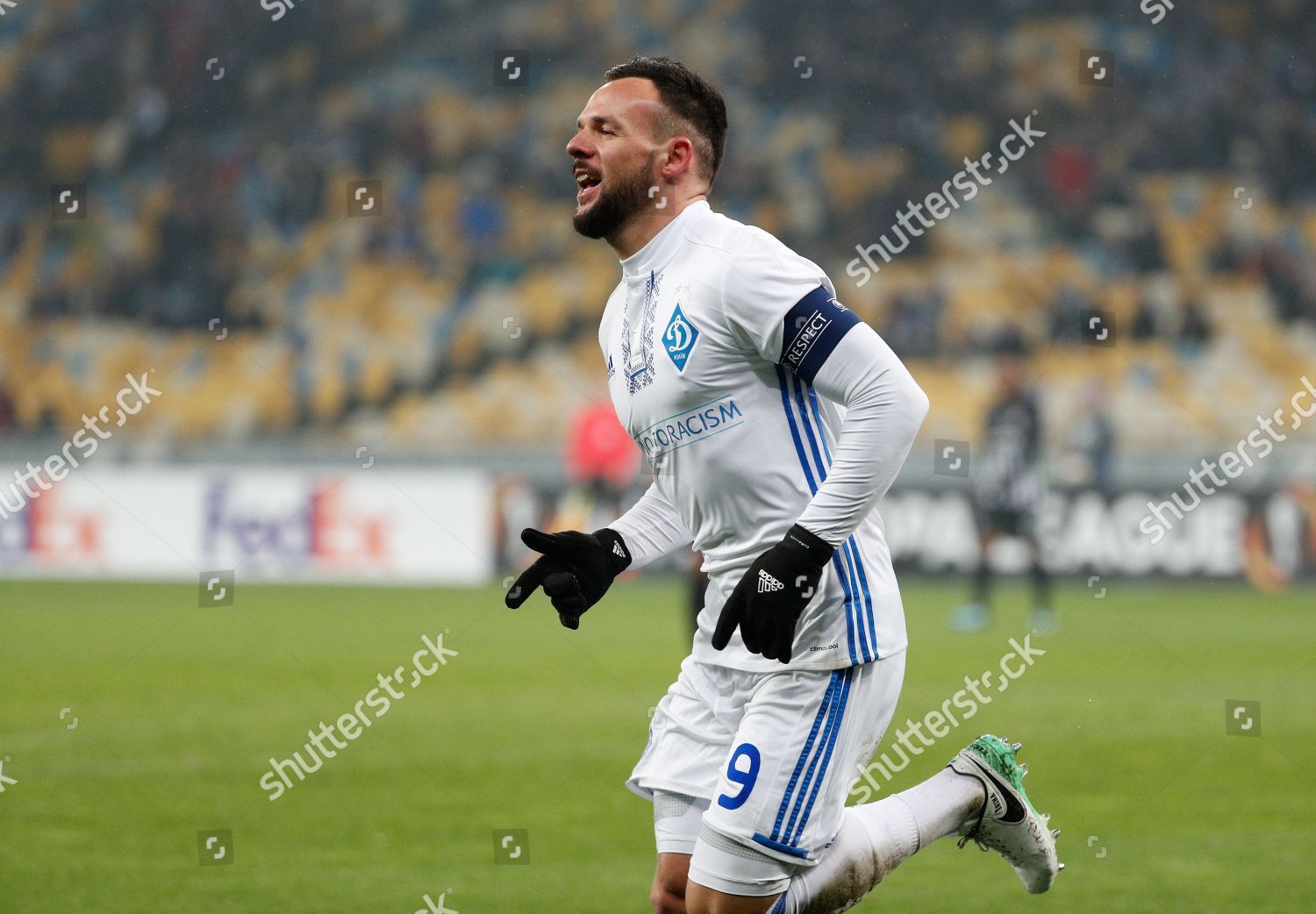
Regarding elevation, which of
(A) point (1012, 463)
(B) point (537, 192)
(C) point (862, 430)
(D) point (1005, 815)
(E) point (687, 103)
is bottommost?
(D) point (1005, 815)

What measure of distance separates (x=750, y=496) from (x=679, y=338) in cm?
35

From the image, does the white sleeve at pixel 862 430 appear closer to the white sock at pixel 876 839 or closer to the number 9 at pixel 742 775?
the number 9 at pixel 742 775

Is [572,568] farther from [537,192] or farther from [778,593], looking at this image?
[537,192]

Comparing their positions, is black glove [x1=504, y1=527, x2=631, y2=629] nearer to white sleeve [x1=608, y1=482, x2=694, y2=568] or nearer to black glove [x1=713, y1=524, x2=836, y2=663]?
white sleeve [x1=608, y1=482, x2=694, y2=568]

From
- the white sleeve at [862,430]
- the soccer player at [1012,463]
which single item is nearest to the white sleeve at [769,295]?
the white sleeve at [862,430]

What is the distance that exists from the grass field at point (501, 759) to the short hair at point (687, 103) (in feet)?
8.10

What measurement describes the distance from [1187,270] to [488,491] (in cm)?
916

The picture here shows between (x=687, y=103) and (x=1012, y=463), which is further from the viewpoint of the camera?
(x=1012, y=463)

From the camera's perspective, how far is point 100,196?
21.5m

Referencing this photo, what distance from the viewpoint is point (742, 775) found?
3283 millimetres

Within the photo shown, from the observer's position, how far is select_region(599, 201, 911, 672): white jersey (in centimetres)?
324

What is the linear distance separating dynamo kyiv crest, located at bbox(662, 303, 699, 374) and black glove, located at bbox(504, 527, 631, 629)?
63 cm

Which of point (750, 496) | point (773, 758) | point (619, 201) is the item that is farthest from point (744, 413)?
point (773, 758)

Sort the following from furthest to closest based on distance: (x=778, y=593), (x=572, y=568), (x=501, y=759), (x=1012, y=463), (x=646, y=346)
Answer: (x=1012, y=463) → (x=501, y=759) → (x=572, y=568) → (x=646, y=346) → (x=778, y=593)
